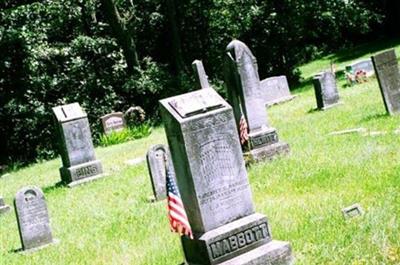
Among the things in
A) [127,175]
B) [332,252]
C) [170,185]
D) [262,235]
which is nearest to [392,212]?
[332,252]

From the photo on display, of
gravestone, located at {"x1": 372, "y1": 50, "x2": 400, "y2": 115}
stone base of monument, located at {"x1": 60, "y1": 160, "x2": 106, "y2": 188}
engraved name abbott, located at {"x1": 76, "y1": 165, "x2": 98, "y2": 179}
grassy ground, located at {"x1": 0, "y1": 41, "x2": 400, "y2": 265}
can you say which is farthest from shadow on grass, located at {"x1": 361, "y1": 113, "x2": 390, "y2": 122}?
engraved name abbott, located at {"x1": 76, "y1": 165, "x2": 98, "y2": 179}

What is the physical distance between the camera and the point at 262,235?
230 inches

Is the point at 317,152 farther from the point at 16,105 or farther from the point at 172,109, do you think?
Answer: the point at 16,105

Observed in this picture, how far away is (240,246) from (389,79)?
25.9 feet

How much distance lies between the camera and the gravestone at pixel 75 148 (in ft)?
46.4

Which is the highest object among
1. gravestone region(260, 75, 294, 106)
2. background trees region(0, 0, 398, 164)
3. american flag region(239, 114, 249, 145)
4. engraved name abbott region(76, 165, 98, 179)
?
background trees region(0, 0, 398, 164)

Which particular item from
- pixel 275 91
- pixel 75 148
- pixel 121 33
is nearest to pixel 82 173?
pixel 75 148

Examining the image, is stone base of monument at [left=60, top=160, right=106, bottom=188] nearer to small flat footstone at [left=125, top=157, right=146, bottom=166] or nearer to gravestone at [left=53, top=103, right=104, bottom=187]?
gravestone at [left=53, top=103, right=104, bottom=187]

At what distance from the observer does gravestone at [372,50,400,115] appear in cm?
1218

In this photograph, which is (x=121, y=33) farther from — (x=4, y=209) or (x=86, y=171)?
(x=4, y=209)

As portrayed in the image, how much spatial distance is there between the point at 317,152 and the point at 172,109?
534cm

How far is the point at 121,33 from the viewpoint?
23609 mm

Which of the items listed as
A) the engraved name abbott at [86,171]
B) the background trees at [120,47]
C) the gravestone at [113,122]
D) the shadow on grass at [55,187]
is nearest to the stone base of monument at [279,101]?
the background trees at [120,47]

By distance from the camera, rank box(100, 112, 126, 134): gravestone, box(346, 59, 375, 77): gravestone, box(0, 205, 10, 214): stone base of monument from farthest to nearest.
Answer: box(100, 112, 126, 134): gravestone < box(346, 59, 375, 77): gravestone < box(0, 205, 10, 214): stone base of monument
